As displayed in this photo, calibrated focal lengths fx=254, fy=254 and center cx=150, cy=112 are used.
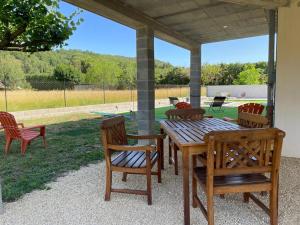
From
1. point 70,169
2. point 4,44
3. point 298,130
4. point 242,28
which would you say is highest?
point 242,28

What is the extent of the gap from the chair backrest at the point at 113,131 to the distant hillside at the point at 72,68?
58.7 feet

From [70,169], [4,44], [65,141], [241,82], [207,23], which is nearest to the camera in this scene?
[70,169]

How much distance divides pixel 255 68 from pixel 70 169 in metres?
27.1

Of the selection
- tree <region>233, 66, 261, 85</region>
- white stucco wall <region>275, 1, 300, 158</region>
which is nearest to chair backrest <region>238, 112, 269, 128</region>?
white stucco wall <region>275, 1, 300, 158</region>

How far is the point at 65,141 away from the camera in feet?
19.0

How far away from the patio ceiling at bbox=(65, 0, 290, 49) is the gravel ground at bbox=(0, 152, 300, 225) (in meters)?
2.77

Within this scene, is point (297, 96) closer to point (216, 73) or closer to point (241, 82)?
point (241, 82)

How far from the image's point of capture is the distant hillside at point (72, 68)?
2262 cm

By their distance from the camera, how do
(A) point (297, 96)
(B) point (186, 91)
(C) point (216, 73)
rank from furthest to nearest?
(C) point (216, 73), (B) point (186, 91), (A) point (297, 96)

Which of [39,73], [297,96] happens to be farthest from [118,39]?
[297,96]

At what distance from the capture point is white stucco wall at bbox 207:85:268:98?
71.0 ft

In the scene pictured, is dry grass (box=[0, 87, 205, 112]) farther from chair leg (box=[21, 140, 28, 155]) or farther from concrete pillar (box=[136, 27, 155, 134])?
concrete pillar (box=[136, 27, 155, 134])

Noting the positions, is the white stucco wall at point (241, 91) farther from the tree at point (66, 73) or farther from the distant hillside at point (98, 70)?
the tree at point (66, 73)

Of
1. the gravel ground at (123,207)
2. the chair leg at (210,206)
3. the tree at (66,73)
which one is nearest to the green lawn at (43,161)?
the gravel ground at (123,207)
